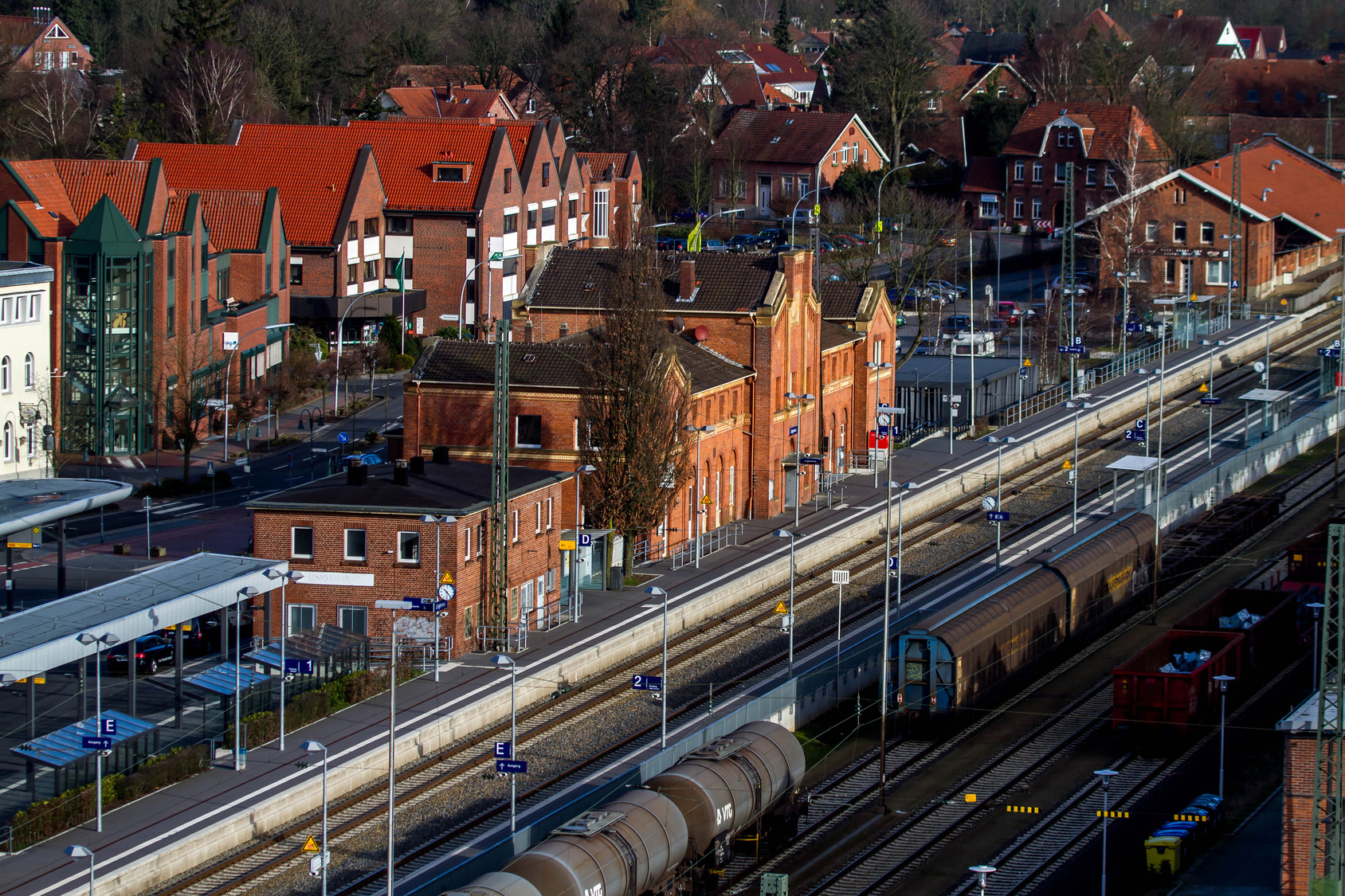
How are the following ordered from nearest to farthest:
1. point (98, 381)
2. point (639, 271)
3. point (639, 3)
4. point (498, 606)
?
1. point (498, 606)
2. point (639, 271)
3. point (98, 381)
4. point (639, 3)

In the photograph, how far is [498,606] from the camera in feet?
179

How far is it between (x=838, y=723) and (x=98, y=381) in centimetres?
4008

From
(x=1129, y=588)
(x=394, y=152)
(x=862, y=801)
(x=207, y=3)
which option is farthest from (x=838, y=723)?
(x=207, y=3)

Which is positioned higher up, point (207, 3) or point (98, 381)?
point (207, 3)

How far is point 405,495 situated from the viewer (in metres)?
53.6

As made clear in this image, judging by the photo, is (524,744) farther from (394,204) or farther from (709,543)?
(394,204)

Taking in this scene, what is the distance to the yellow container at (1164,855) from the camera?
40.5m

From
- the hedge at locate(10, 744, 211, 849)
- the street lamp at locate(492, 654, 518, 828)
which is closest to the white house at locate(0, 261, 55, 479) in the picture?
the street lamp at locate(492, 654, 518, 828)

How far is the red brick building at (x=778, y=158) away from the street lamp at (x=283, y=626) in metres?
89.7

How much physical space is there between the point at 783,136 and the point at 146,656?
9624 centimetres

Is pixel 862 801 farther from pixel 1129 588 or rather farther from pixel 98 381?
pixel 98 381

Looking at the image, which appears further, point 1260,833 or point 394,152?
point 394,152

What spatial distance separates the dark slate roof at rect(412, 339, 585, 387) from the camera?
2474 inches

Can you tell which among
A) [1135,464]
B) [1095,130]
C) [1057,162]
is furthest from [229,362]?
[1095,130]
